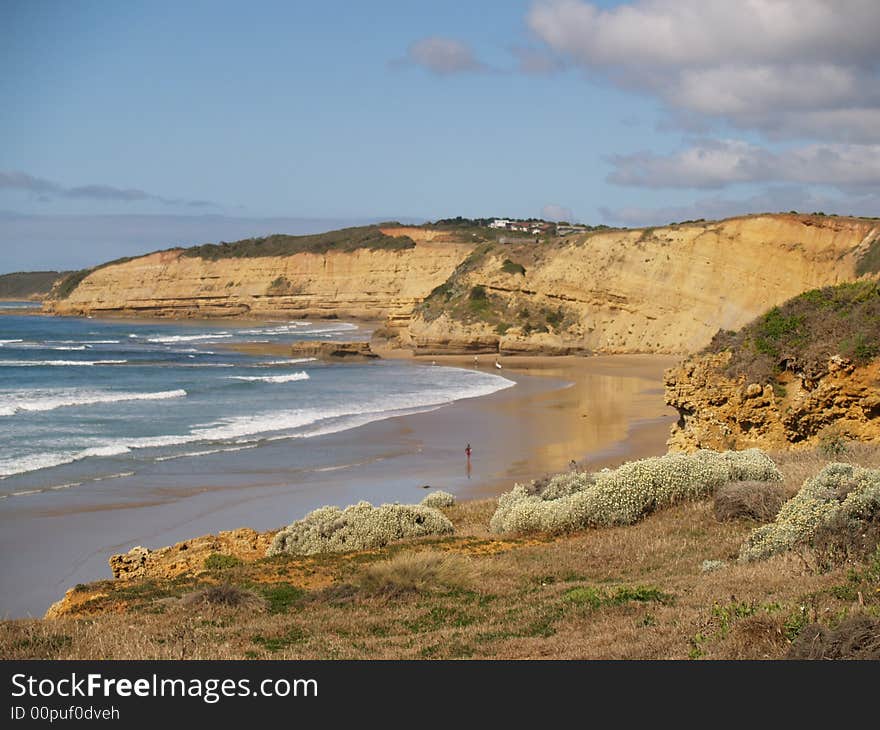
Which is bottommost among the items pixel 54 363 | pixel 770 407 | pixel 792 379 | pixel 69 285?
pixel 54 363

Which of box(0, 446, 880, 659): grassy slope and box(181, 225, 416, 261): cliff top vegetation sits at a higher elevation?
box(181, 225, 416, 261): cliff top vegetation

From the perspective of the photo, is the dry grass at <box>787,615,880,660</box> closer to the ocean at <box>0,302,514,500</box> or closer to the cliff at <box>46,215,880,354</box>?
the ocean at <box>0,302,514,500</box>

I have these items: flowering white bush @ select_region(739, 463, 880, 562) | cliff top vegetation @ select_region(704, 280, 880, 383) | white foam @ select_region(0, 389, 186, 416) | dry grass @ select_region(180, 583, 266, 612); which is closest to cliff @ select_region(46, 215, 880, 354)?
white foam @ select_region(0, 389, 186, 416)

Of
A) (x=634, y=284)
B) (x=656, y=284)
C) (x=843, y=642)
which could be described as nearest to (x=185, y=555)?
(x=843, y=642)

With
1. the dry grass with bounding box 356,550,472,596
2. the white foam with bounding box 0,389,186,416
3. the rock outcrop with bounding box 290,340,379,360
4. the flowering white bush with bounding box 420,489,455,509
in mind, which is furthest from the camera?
the rock outcrop with bounding box 290,340,379,360

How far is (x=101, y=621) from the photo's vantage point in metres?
8.69

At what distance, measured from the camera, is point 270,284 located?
112938mm

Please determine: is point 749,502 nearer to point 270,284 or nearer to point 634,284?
point 634,284

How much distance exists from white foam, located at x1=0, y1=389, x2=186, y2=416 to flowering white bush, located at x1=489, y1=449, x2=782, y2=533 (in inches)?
967

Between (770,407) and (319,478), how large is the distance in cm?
978

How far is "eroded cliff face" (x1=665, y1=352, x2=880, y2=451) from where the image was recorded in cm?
1716

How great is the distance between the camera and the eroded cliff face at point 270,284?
10544 cm
